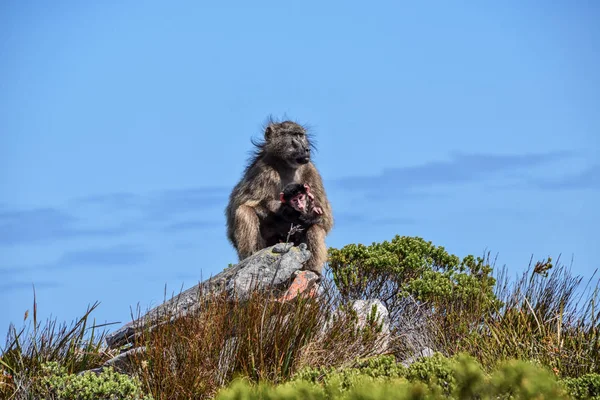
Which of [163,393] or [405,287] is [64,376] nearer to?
[163,393]

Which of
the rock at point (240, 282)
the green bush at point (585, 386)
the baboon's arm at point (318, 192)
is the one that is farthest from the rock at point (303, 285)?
the green bush at point (585, 386)

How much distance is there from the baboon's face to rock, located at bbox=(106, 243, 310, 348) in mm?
1649

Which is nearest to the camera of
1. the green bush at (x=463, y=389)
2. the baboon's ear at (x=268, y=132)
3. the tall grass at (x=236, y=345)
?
the green bush at (x=463, y=389)

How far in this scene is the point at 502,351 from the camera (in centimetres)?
888

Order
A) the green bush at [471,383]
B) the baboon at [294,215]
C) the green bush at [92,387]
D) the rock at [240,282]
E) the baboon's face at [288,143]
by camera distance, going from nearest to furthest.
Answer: the green bush at [471,383] < the green bush at [92,387] < the rock at [240,282] < the baboon at [294,215] < the baboon's face at [288,143]

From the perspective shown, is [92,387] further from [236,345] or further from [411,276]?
[411,276]

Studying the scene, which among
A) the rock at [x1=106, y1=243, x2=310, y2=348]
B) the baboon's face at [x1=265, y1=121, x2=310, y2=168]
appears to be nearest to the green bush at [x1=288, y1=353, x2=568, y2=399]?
the rock at [x1=106, y1=243, x2=310, y2=348]

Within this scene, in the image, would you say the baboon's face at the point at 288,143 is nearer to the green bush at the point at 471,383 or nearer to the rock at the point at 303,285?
the rock at the point at 303,285

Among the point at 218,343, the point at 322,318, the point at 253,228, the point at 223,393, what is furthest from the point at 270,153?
the point at 223,393

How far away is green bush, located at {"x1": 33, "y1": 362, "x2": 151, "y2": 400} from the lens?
668 cm

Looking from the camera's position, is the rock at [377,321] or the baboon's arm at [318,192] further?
the baboon's arm at [318,192]

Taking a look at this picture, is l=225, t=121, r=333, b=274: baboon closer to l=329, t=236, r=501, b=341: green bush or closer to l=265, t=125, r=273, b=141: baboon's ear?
l=265, t=125, r=273, b=141: baboon's ear

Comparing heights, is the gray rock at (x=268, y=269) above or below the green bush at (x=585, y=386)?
above

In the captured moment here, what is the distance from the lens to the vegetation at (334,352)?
5.11m
